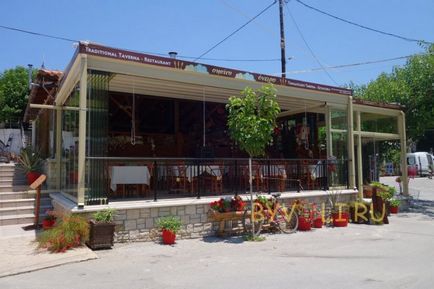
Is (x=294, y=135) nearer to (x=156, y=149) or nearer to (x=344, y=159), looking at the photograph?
(x=344, y=159)

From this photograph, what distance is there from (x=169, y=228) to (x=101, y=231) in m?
1.46

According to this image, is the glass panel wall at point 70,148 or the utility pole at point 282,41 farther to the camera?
the utility pole at point 282,41

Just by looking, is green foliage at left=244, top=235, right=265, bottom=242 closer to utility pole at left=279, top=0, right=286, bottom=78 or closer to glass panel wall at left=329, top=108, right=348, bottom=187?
glass panel wall at left=329, top=108, right=348, bottom=187

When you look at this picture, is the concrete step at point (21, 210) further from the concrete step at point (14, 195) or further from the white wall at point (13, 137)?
the white wall at point (13, 137)

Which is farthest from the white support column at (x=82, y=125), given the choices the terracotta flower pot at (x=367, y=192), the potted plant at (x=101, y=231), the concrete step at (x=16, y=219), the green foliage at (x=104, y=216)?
the terracotta flower pot at (x=367, y=192)

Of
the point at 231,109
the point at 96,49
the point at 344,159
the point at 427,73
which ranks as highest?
the point at 427,73

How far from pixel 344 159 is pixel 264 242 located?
18.1 ft

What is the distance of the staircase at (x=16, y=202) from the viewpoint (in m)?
10.3

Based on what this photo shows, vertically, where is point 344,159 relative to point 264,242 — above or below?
above

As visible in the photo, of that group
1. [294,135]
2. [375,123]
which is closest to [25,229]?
[294,135]

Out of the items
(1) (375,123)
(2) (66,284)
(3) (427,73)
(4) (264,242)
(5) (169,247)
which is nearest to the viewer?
(2) (66,284)

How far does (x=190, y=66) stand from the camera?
10227mm

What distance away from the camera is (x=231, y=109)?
9672mm

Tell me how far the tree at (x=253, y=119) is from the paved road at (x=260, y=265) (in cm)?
164
